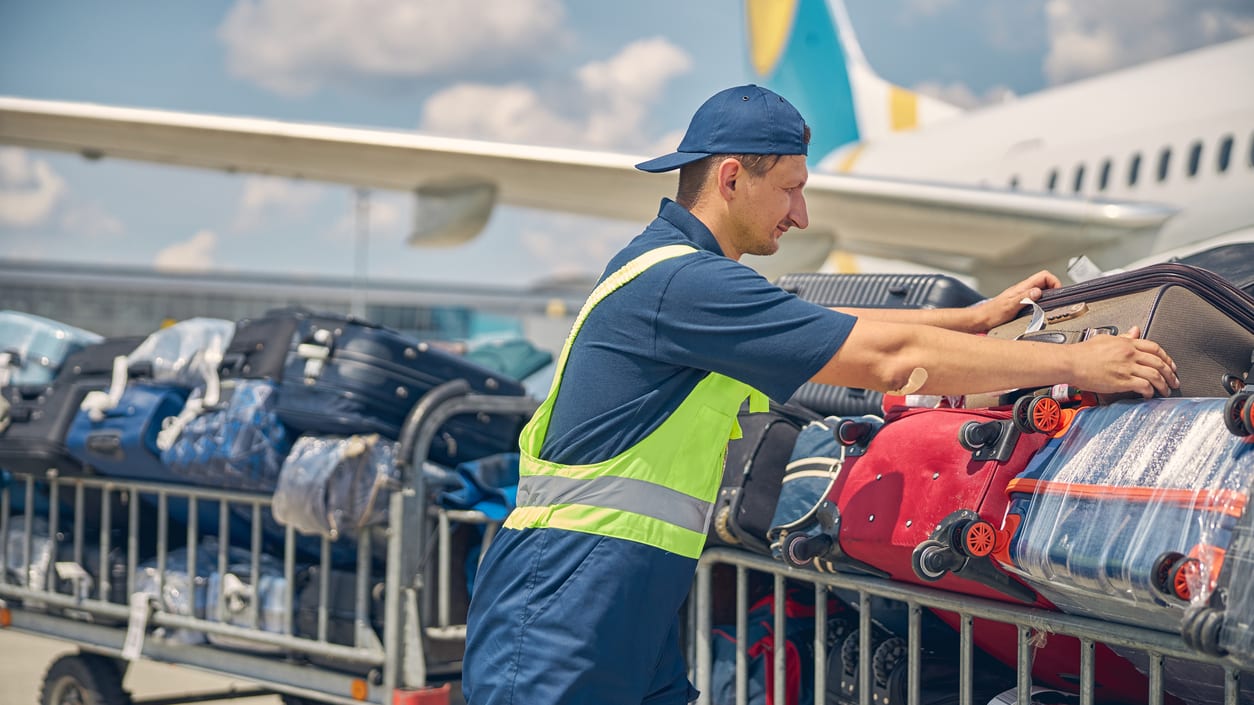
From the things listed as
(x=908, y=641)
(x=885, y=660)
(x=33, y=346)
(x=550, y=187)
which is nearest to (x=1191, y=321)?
(x=908, y=641)

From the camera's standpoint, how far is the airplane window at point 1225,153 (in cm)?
986

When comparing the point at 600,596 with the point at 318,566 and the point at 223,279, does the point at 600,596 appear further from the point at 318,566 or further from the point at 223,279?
the point at 223,279

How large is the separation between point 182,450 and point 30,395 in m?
1.23

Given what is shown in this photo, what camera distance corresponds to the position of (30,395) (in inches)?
210

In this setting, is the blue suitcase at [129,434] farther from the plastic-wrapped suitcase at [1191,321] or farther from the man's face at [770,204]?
the plastic-wrapped suitcase at [1191,321]

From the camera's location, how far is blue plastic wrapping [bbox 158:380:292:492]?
4359 mm

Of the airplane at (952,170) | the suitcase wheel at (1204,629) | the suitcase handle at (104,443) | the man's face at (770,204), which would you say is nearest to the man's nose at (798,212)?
the man's face at (770,204)

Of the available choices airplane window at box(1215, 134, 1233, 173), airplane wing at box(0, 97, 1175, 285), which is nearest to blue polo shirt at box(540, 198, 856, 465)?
airplane wing at box(0, 97, 1175, 285)

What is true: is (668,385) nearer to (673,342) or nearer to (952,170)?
(673,342)

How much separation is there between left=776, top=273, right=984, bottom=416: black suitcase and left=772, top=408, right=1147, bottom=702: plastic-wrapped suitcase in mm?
570

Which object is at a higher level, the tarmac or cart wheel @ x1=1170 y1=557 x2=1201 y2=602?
cart wheel @ x1=1170 y1=557 x2=1201 y2=602

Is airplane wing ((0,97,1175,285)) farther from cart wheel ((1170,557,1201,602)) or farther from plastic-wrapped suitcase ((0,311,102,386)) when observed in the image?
cart wheel ((1170,557,1201,602))

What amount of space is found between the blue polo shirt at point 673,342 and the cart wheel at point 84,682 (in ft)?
11.4

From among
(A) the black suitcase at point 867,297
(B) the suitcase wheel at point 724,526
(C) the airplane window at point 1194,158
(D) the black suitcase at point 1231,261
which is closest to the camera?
(D) the black suitcase at point 1231,261
